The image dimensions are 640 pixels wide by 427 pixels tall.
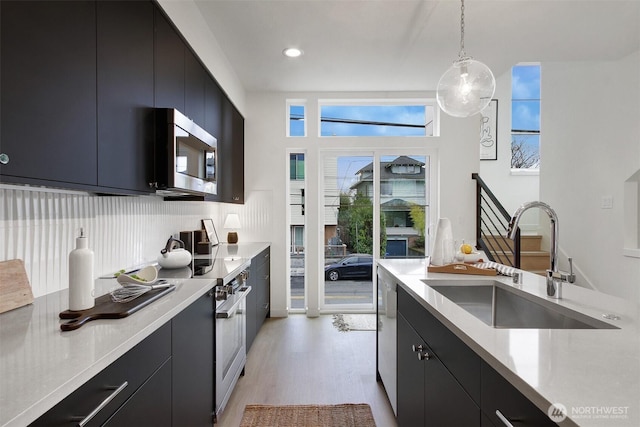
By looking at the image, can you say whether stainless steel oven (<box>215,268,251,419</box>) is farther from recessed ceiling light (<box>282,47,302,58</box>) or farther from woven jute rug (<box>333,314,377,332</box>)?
recessed ceiling light (<box>282,47,302,58</box>)

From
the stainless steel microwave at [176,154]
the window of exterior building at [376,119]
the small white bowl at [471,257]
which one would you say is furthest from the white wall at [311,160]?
the small white bowl at [471,257]

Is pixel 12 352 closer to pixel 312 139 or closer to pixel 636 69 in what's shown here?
pixel 312 139

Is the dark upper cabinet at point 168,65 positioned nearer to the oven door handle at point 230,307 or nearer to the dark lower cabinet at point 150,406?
the oven door handle at point 230,307

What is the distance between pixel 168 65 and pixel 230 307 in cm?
150

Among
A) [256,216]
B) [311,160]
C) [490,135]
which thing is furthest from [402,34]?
[490,135]

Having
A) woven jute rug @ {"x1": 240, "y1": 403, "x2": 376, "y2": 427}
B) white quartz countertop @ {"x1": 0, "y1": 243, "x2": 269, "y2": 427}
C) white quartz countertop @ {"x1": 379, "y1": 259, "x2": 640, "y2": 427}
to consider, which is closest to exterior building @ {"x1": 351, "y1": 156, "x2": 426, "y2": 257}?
woven jute rug @ {"x1": 240, "y1": 403, "x2": 376, "y2": 427}

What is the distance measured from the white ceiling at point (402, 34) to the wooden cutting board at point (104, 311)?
6.74ft

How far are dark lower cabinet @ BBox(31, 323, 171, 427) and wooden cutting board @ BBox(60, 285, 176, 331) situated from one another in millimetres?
131

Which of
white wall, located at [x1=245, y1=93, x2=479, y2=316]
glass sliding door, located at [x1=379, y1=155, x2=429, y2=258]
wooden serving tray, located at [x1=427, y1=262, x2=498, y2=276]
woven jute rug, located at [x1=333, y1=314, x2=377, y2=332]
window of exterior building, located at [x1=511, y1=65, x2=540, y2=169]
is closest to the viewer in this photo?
wooden serving tray, located at [x1=427, y1=262, x2=498, y2=276]

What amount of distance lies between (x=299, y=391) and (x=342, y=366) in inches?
19.9

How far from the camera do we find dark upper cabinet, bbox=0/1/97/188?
0.90m

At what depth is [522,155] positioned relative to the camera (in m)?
5.52

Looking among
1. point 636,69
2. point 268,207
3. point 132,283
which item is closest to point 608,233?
point 636,69

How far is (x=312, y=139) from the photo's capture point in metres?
4.14
